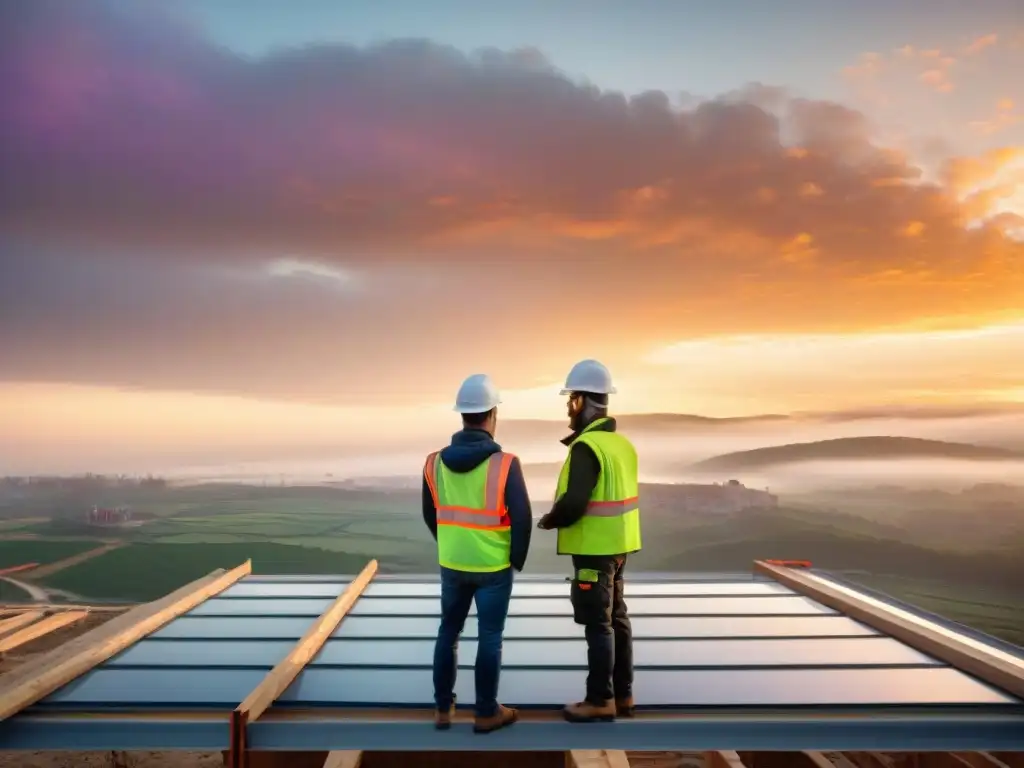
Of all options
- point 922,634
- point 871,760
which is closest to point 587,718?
point 922,634

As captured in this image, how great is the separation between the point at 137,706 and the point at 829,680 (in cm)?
500

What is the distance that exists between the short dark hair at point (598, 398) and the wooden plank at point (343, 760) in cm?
335

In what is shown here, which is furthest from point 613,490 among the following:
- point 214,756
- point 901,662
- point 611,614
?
point 214,756

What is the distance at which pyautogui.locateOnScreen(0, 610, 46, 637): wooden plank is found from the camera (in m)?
14.4

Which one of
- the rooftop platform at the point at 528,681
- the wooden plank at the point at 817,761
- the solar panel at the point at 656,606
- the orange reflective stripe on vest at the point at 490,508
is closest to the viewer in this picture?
the orange reflective stripe on vest at the point at 490,508

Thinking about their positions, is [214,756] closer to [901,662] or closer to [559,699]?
[559,699]

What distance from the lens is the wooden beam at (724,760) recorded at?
23.4 feet

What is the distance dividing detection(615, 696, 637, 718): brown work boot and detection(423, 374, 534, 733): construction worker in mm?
701

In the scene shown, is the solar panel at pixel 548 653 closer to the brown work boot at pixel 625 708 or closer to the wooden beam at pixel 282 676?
the wooden beam at pixel 282 676

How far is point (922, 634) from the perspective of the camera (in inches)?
255

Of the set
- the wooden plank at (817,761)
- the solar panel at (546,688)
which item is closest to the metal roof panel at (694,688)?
the solar panel at (546,688)

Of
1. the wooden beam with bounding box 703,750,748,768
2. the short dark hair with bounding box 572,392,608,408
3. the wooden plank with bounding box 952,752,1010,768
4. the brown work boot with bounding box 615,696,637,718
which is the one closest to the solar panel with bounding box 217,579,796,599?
the wooden beam with bounding box 703,750,748,768

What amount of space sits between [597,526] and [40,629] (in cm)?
1402

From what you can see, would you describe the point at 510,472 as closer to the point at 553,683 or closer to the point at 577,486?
the point at 577,486
